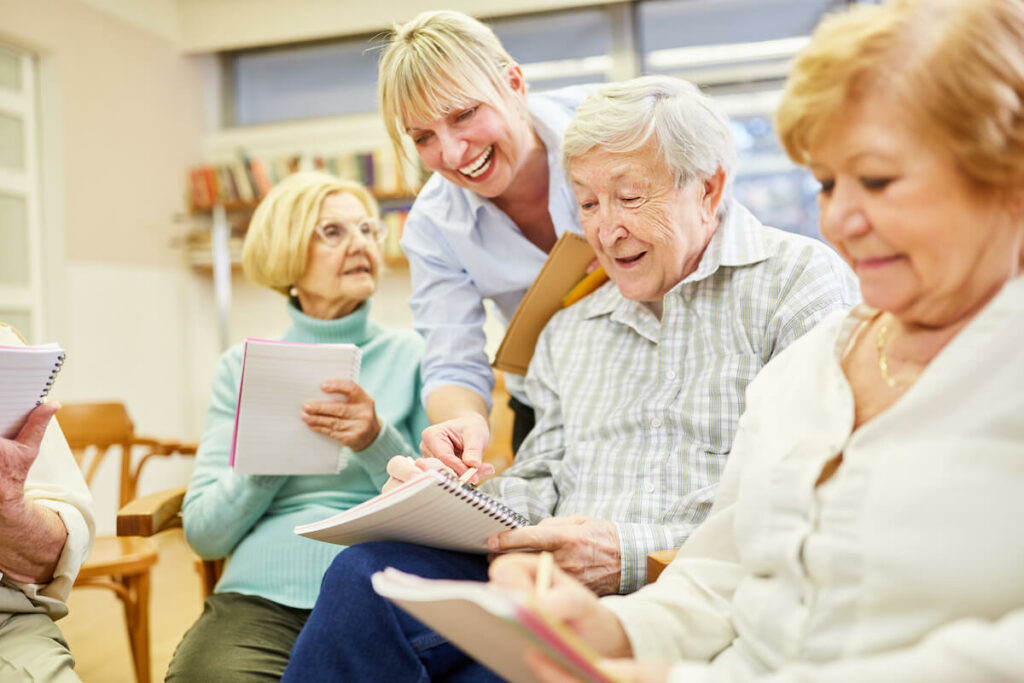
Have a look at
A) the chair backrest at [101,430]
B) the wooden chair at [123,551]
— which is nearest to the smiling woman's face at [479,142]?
the wooden chair at [123,551]

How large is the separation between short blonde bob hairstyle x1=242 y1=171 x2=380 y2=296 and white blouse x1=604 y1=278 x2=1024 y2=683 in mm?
1425

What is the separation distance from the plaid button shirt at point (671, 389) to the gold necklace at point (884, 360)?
1.49 feet

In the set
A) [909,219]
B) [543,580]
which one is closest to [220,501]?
[543,580]

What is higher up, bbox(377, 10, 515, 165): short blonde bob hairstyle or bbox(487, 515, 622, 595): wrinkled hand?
bbox(377, 10, 515, 165): short blonde bob hairstyle

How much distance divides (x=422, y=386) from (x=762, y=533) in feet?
4.17

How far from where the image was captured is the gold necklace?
0.91 meters

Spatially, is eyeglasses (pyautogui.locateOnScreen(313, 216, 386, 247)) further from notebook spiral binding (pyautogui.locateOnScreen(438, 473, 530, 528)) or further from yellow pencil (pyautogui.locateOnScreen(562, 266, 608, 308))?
notebook spiral binding (pyautogui.locateOnScreen(438, 473, 530, 528))

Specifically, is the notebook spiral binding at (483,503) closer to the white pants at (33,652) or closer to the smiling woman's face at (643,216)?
the smiling woman's face at (643,216)

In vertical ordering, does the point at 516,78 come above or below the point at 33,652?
above

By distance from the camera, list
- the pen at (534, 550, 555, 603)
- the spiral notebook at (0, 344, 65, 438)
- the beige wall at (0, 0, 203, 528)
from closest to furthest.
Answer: the pen at (534, 550, 555, 603) → the spiral notebook at (0, 344, 65, 438) → the beige wall at (0, 0, 203, 528)

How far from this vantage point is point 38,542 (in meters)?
1.39

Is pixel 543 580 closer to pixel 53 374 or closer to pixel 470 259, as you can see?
pixel 53 374

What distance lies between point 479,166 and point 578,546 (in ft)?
2.96

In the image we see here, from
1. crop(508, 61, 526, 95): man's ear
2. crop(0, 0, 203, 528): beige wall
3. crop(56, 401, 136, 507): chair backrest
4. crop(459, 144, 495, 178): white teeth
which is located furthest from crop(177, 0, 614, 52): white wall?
crop(459, 144, 495, 178): white teeth
